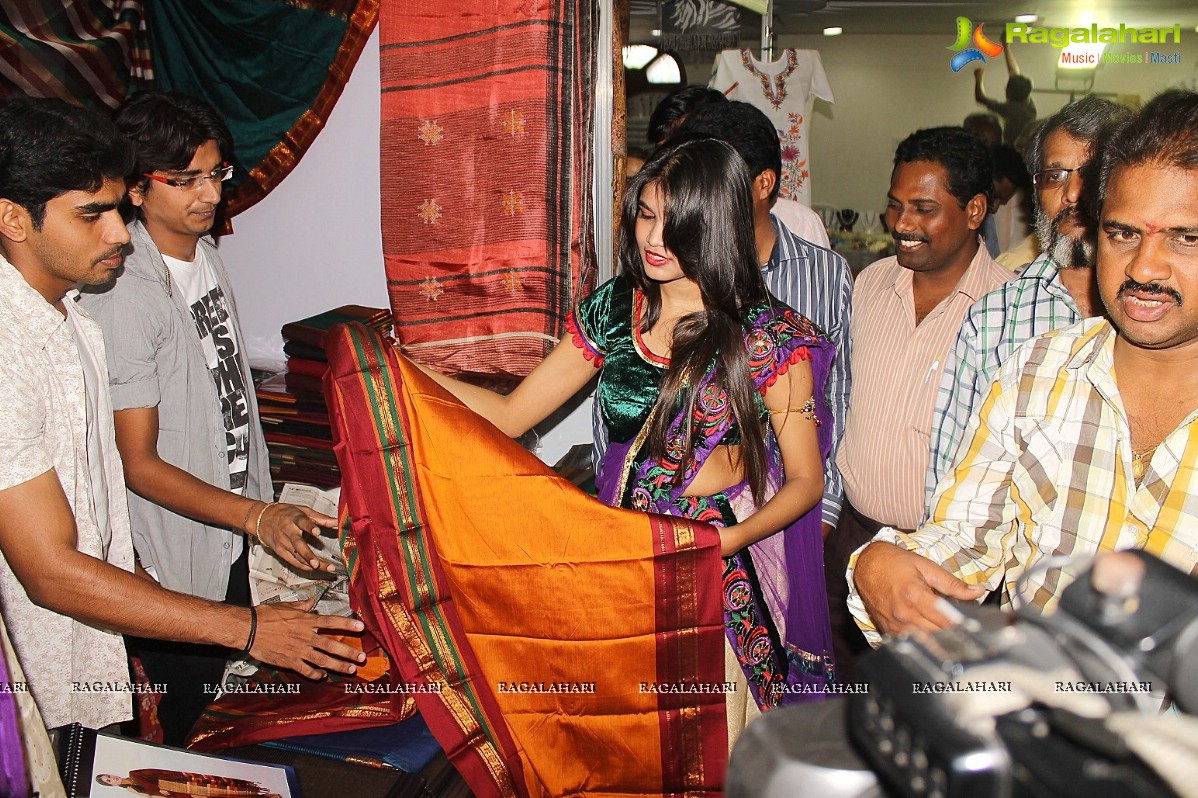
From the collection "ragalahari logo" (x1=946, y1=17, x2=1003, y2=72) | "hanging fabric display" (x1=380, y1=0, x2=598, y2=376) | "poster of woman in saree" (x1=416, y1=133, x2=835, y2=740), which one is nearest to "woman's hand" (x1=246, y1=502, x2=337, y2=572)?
"poster of woman in saree" (x1=416, y1=133, x2=835, y2=740)

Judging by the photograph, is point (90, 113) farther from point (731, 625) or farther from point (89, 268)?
point (731, 625)

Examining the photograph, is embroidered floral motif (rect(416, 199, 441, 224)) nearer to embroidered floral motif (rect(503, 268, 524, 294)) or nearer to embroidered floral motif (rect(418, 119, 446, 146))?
embroidered floral motif (rect(418, 119, 446, 146))

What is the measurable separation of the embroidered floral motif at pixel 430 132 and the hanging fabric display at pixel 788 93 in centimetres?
194

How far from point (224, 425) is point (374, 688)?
981 millimetres

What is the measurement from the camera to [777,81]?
4.49 metres

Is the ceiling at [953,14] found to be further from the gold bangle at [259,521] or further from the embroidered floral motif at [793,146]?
the gold bangle at [259,521]

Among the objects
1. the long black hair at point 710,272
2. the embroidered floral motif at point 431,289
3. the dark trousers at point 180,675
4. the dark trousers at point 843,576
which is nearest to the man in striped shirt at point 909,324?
the dark trousers at point 843,576

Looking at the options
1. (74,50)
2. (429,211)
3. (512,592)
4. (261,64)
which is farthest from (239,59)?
Result: (512,592)

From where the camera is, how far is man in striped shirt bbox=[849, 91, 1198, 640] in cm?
126

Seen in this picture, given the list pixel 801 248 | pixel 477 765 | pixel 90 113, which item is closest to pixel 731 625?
pixel 477 765

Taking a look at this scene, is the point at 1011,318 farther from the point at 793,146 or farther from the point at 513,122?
the point at 793,146

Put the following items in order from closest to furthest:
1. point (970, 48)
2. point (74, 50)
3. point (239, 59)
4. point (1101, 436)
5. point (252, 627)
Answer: point (1101, 436) < point (252, 627) < point (74, 50) < point (239, 59) < point (970, 48)

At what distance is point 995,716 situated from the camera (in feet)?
1.91

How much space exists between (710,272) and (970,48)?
403 centimetres
